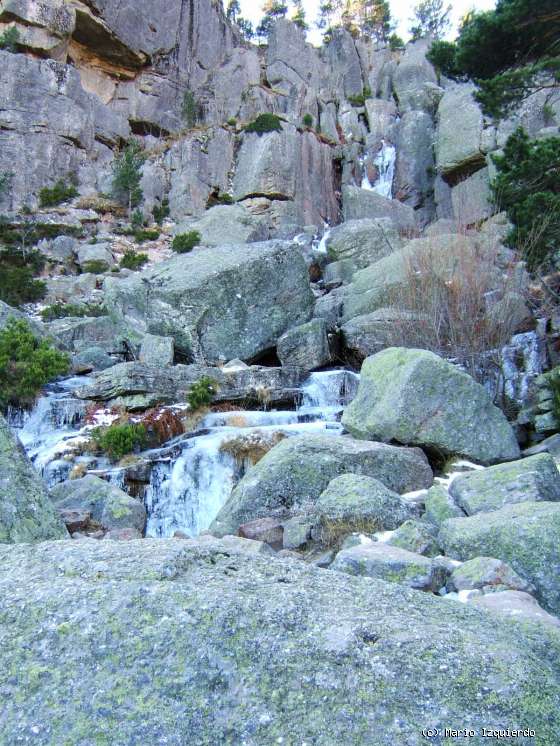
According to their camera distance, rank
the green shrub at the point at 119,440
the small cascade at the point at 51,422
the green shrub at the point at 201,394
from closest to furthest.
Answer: the green shrub at the point at 119,440 < the small cascade at the point at 51,422 < the green shrub at the point at 201,394

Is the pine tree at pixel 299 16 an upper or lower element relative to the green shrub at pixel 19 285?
upper

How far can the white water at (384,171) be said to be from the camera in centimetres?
3966

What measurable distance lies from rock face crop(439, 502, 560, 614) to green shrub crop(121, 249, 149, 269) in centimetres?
2701

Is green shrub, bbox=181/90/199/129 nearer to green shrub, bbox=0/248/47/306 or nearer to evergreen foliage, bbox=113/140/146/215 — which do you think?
evergreen foliage, bbox=113/140/146/215

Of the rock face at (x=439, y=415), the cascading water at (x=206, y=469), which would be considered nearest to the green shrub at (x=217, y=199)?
the cascading water at (x=206, y=469)

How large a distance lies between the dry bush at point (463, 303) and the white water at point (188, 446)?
2.28m

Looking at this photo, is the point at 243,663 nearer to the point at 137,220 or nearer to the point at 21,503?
the point at 21,503

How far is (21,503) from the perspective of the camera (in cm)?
502

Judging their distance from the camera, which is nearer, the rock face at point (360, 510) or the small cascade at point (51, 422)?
the rock face at point (360, 510)

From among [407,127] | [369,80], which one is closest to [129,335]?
[407,127]

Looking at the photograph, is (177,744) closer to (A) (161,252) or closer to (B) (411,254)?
(B) (411,254)

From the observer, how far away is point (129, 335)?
18.3 meters

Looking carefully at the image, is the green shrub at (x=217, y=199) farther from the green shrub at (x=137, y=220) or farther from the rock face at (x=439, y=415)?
the rock face at (x=439, y=415)

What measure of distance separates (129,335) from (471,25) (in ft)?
38.5
